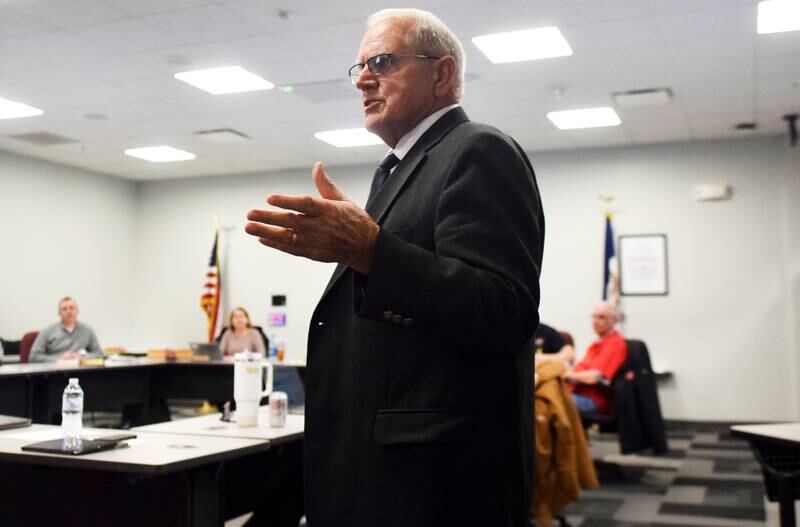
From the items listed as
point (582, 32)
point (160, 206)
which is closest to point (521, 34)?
point (582, 32)

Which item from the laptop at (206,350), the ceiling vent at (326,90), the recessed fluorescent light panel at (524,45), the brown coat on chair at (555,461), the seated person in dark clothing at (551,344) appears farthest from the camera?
the laptop at (206,350)

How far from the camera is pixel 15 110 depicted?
25.4 feet

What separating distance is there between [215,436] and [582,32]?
406 centimetres

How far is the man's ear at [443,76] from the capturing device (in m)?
1.35

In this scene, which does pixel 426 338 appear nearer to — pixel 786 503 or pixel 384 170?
pixel 384 170

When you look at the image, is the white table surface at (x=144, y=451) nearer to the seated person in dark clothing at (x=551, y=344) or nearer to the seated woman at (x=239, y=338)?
the seated person in dark clothing at (x=551, y=344)

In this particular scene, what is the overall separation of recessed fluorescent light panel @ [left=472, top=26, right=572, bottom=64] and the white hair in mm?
4346

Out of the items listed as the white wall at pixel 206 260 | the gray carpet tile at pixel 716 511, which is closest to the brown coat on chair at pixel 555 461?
the gray carpet tile at pixel 716 511

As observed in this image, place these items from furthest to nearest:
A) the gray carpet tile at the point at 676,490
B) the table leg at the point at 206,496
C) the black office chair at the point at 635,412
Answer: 1. the black office chair at the point at 635,412
2. the gray carpet tile at the point at 676,490
3. the table leg at the point at 206,496

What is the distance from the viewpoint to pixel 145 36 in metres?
5.72

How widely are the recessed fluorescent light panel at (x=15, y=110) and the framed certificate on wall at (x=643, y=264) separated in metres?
6.12

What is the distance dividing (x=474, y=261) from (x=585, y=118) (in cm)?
719

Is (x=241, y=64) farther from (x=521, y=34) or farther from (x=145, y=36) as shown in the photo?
(x=521, y=34)

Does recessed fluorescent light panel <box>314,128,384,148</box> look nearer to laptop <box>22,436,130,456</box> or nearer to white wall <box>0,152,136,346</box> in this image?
white wall <box>0,152,136,346</box>
